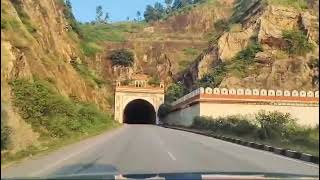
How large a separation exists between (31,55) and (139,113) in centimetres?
6432

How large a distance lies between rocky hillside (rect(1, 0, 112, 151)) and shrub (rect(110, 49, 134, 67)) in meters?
31.3

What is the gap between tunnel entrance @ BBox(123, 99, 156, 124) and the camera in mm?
90225

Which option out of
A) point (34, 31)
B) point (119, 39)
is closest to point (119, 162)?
point (34, 31)

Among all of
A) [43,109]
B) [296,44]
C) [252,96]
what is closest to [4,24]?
[43,109]

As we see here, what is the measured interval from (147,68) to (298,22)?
3761 centimetres

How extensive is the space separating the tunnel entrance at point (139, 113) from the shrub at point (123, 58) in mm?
8498

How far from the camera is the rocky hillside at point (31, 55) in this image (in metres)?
23.9

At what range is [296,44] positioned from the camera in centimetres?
7012

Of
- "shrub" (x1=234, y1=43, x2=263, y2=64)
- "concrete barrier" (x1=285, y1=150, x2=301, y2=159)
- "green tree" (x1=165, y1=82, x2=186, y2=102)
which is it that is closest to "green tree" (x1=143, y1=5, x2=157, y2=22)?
"green tree" (x1=165, y1=82, x2=186, y2=102)

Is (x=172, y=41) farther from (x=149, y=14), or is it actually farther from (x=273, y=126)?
(x=273, y=126)

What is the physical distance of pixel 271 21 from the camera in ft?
240

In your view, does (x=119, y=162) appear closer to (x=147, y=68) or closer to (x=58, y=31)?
(x=58, y=31)

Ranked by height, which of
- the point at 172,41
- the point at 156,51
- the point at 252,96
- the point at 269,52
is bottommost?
the point at 252,96

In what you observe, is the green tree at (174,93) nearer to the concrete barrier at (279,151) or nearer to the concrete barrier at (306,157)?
the concrete barrier at (279,151)
